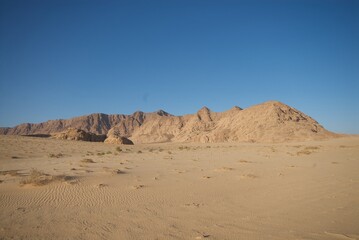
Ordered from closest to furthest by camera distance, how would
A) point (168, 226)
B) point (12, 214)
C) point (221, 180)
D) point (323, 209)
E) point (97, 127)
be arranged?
point (168, 226), point (12, 214), point (323, 209), point (221, 180), point (97, 127)

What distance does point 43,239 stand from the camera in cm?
388

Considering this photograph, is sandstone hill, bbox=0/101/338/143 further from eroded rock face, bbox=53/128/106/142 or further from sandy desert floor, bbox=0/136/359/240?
sandy desert floor, bbox=0/136/359/240

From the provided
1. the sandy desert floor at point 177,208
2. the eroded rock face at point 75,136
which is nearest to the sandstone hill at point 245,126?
the eroded rock face at point 75,136

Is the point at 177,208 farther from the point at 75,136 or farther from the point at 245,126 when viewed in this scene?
the point at 245,126

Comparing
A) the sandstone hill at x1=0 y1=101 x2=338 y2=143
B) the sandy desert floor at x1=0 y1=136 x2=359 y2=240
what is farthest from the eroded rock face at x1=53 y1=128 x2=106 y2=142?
the sandy desert floor at x1=0 y1=136 x2=359 y2=240

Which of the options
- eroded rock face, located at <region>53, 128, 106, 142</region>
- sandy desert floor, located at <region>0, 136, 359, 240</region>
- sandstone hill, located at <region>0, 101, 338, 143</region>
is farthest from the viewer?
sandstone hill, located at <region>0, 101, 338, 143</region>

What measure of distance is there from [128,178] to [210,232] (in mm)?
5071

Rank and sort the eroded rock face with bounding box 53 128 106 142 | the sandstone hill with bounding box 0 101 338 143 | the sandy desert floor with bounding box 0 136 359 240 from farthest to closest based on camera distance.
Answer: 1. the sandstone hill with bounding box 0 101 338 143
2. the eroded rock face with bounding box 53 128 106 142
3. the sandy desert floor with bounding box 0 136 359 240

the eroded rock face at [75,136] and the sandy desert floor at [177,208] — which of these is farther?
the eroded rock face at [75,136]

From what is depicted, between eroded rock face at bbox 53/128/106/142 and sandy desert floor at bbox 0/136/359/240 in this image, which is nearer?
sandy desert floor at bbox 0/136/359/240

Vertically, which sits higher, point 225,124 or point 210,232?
point 225,124

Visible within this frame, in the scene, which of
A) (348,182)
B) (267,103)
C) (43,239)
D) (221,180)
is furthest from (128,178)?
(267,103)

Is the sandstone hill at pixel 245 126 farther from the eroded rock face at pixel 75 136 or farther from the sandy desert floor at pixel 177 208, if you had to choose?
the sandy desert floor at pixel 177 208

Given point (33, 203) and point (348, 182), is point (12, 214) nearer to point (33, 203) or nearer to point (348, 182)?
point (33, 203)
